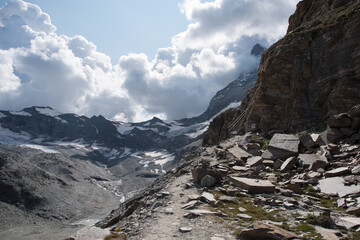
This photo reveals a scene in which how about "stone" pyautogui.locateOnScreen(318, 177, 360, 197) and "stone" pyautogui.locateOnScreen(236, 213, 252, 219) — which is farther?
"stone" pyautogui.locateOnScreen(318, 177, 360, 197)

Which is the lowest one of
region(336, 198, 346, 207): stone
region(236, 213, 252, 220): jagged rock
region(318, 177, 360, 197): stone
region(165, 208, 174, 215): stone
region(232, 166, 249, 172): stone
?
region(336, 198, 346, 207): stone

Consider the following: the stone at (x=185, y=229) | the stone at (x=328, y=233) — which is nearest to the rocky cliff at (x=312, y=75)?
the stone at (x=328, y=233)

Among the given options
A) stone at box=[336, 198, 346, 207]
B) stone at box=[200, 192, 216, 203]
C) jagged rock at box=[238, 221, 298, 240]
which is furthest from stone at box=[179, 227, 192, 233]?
stone at box=[336, 198, 346, 207]

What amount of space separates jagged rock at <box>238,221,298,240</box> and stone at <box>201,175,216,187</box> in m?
6.94

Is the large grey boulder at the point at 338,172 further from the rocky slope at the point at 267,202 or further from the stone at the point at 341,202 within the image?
the stone at the point at 341,202

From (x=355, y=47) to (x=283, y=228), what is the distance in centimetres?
2707

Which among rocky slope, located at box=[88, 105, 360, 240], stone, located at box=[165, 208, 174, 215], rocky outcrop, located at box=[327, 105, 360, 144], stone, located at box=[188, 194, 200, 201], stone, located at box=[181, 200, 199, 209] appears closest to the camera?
rocky slope, located at box=[88, 105, 360, 240]

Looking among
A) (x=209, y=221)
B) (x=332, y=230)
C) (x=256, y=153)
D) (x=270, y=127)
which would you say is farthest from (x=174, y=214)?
(x=270, y=127)

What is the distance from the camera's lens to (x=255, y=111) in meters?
36.9

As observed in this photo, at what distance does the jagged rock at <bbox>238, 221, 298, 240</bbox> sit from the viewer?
7855 millimetres

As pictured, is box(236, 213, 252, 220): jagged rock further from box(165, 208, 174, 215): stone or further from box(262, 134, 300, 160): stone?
box(262, 134, 300, 160): stone

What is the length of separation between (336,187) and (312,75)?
22.8 metres

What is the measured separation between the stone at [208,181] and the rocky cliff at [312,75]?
19.7 m

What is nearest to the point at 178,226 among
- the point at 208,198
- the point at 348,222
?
the point at 208,198
